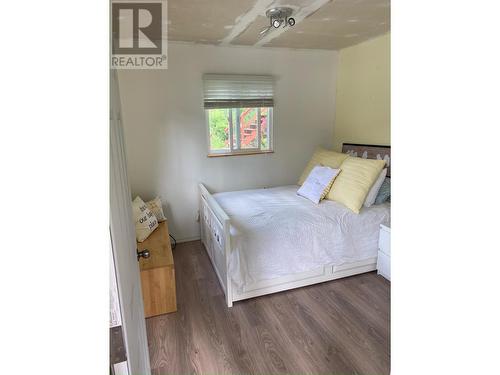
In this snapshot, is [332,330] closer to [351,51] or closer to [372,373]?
[372,373]

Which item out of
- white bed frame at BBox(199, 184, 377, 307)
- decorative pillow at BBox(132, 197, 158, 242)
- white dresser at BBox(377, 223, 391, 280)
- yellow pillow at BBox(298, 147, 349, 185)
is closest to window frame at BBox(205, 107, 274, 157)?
yellow pillow at BBox(298, 147, 349, 185)

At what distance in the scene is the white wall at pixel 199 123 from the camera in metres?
2.95

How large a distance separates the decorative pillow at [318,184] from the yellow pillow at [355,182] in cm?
6

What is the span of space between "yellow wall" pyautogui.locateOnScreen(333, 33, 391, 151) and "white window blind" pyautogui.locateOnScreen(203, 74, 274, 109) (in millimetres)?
937

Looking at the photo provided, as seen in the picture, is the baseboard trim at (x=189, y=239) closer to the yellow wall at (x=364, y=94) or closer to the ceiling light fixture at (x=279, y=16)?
the yellow wall at (x=364, y=94)

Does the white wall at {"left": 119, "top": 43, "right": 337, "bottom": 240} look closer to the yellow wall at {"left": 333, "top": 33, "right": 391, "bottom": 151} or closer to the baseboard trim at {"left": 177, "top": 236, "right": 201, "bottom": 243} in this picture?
the baseboard trim at {"left": 177, "top": 236, "right": 201, "bottom": 243}

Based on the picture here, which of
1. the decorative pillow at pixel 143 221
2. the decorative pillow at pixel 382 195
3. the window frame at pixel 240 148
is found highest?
the window frame at pixel 240 148

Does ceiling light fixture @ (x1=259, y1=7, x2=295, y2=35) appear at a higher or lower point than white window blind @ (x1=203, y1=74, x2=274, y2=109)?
higher

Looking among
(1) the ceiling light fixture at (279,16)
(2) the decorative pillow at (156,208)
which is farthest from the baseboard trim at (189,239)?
(1) the ceiling light fixture at (279,16)

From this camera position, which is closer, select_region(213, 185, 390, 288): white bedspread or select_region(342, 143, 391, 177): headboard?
select_region(213, 185, 390, 288): white bedspread

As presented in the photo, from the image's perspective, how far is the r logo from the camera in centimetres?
199
